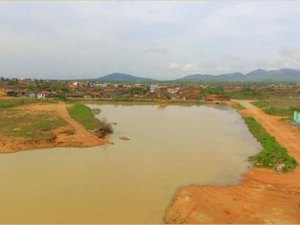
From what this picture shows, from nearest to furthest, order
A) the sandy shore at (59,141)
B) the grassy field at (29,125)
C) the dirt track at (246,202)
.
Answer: the dirt track at (246,202) → the sandy shore at (59,141) → the grassy field at (29,125)

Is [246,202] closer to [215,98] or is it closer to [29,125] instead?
[29,125]

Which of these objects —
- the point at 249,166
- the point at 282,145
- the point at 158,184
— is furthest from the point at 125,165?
the point at 282,145

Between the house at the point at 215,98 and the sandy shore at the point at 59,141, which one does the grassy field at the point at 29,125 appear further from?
the house at the point at 215,98

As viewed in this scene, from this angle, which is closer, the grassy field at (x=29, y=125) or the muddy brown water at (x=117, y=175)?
the muddy brown water at (x=117, y=175)

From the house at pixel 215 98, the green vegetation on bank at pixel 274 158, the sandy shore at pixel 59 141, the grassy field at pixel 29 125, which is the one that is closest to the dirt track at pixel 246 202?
the green vegetation on bank at pixel 274 158

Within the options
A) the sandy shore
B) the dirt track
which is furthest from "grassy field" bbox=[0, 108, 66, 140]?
the dirt track

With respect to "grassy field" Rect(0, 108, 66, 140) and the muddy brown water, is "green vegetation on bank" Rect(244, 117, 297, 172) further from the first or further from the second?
"grassy field" Rect(0, 108, 66, 140)

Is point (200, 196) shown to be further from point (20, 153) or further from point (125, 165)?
point (20, 153)
